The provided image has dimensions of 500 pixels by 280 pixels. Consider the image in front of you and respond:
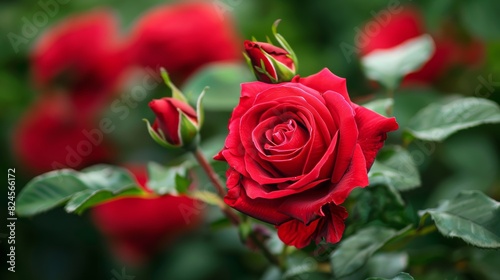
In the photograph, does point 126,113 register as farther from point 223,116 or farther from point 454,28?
point 454,28

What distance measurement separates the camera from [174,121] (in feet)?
2.20

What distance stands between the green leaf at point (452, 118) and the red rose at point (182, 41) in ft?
2.14

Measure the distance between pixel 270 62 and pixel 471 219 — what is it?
23 centimetres

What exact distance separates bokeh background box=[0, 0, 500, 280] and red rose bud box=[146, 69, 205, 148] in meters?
0.19

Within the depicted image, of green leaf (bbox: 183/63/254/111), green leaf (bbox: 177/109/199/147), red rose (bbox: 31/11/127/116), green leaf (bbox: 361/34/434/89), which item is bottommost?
green leaf (bbox: 361/34/434/89)

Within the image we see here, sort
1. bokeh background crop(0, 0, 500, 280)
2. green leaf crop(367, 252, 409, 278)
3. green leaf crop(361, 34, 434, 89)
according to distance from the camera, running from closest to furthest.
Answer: green leaf crop(367, 252, 409, 278) < green leaf crop(361, 34, 434, 89) < bokeh background crop(0, 0, 500, 280)

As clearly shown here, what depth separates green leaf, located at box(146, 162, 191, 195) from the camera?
28.6 inches

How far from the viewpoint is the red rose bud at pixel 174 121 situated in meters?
0.66

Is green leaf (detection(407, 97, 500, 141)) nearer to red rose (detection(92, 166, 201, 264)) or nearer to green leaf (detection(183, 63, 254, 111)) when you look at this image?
green leaf (detection(183, 63, 254, 111))

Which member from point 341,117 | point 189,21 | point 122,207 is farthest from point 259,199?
point 189,21

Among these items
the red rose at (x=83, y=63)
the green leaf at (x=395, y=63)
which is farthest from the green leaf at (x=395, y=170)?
the red rose at (x=83, y=63)

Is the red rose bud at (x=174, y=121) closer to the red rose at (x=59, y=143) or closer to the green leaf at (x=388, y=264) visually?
the green leaf at (x=388, y=264)

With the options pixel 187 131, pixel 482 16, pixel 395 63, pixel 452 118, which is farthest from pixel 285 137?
pixel 482 16

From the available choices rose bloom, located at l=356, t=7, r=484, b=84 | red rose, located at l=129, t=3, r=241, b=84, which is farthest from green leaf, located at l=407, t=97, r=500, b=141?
red rose, located at l=129, t=3, r=241, b=84
